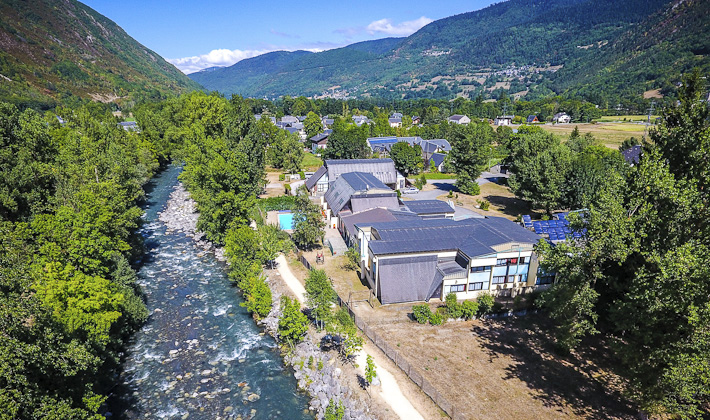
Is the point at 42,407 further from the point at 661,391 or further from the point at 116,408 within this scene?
the point at 661,391

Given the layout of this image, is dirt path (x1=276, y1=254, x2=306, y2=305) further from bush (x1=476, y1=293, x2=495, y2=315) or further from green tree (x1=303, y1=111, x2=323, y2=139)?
green tree (x1=303, y1=111, x2=323, y2=139)

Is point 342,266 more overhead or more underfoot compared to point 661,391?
more underfoot

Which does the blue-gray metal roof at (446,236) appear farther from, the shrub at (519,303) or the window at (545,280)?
the shrub at (519,303)

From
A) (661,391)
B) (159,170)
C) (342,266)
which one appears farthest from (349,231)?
(159,170)

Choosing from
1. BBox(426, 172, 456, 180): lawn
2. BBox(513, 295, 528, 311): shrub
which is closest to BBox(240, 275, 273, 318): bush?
BBox(513, 295, 528, 311): shrub

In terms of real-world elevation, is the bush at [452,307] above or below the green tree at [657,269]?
below

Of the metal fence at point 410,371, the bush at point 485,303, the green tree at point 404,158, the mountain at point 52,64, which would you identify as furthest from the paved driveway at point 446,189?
the mountain at point 52,64
